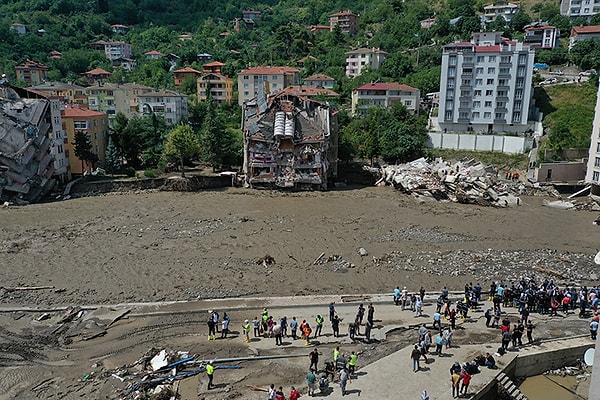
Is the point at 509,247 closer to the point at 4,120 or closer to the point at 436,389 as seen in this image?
the point at 436,389

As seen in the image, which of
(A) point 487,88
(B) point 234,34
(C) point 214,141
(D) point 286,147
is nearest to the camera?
(D) point 286,147

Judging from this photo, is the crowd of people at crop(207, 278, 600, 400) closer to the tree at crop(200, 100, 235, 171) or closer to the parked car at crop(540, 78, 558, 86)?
the tree at crop(200, 100, 235, 171)

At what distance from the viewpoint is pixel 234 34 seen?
137500 millimetres

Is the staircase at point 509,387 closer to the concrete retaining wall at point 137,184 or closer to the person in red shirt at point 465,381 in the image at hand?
the person in red shirt at point 465,381

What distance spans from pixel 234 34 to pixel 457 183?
103564 millimetres

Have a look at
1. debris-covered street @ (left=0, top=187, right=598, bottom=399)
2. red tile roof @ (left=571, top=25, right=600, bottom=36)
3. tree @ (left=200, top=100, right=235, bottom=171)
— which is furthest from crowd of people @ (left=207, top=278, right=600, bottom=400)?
red tile roof @ (left=571, top=25, right=600, bottom=36)

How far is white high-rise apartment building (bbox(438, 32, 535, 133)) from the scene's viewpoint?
213 feet

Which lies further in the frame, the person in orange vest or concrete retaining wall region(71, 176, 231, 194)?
concrete retaining wall region(71, 176, 231, 194)

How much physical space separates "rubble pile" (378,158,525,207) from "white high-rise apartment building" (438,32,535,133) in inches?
549

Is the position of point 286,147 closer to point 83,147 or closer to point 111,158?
point 111,158

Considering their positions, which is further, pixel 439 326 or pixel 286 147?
pixel 286 147

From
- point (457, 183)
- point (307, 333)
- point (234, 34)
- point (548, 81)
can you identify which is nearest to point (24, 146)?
point (307, 333)

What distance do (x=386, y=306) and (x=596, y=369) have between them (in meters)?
15.6

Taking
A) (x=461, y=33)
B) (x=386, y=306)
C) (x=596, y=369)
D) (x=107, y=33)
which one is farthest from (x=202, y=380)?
(x=107, y=33)
